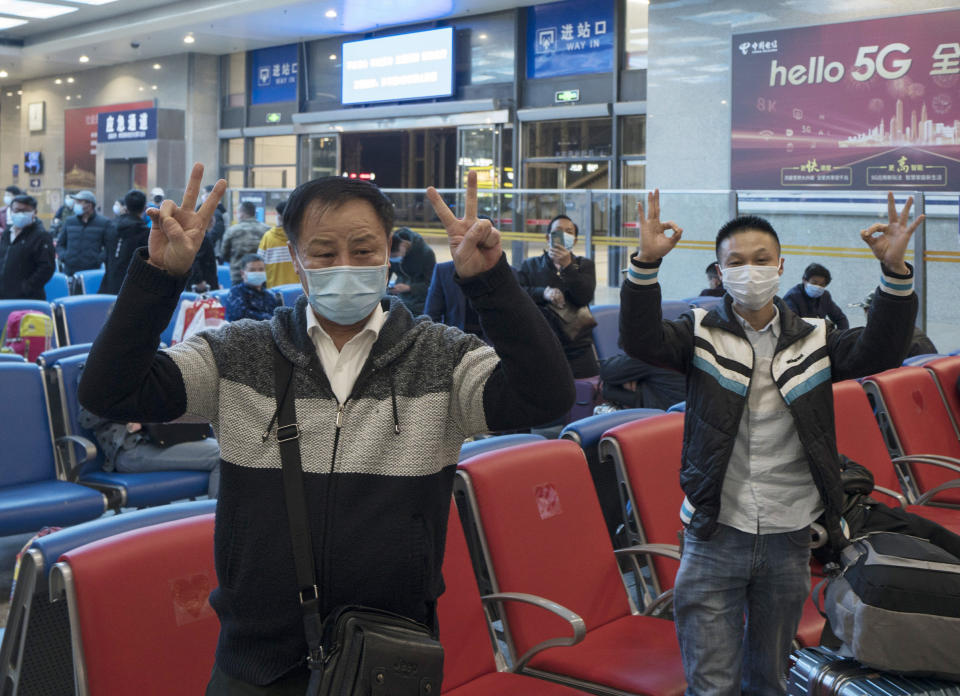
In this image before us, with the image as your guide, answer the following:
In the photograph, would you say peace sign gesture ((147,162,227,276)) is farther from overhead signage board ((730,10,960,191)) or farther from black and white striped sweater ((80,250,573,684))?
overhead signage board ((730,10,960,191))

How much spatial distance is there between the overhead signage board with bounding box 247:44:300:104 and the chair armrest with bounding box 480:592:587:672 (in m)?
19.0

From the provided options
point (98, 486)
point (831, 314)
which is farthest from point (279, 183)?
point (98, 486)

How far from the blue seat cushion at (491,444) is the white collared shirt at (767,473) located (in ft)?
2.48

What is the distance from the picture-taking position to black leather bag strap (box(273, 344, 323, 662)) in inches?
62.1

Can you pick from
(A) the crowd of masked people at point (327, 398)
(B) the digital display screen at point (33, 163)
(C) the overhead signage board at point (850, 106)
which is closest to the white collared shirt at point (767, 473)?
(A) the crowd of masked people at point (327, 398)

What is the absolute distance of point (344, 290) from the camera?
66.4 inches

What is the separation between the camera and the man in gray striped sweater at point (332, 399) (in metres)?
1.61

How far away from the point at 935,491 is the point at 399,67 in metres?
14.9

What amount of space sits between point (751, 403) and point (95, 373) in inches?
64.8

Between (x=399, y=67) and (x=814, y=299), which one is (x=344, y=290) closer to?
(x=814, y=299)

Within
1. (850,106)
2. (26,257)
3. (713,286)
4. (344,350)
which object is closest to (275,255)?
(26,257)

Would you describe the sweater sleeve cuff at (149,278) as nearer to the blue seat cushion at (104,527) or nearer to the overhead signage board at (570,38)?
the blue seat cushion at (104,527)

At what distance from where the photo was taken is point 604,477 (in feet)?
12.3

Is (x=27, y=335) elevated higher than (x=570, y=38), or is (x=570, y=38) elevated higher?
(x=570, y=38)
